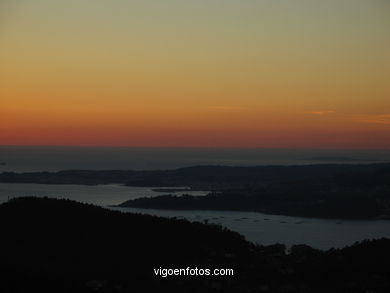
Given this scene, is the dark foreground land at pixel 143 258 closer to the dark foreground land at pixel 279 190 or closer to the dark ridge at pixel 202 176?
the dark foreground land at pixel 279 190

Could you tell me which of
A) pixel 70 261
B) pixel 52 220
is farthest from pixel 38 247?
pixel 52 220

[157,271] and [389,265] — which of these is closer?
[157,271]

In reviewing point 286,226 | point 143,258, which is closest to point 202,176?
point 286,226

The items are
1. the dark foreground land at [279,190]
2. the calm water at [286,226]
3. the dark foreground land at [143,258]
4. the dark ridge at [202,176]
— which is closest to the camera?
the dark foreground land at [143,258]

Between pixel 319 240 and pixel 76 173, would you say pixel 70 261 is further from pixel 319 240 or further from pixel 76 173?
pixel 76 173

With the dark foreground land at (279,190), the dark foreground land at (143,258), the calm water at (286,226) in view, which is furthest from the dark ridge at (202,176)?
the dark foreground land at (143,258)

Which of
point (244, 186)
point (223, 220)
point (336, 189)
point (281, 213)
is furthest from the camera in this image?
point (244, 186)

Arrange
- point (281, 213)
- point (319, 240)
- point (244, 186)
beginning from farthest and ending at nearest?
point (244, 186) < point (281, 213) < point (319, 240)

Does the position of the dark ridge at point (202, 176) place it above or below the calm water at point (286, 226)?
above
